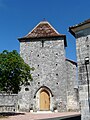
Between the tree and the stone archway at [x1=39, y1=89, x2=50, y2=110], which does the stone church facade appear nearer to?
the stone archway at [x1=39, y1=89, x2=50, y2=110]

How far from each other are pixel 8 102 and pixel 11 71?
8974mm

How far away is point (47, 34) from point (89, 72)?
62.1 ft

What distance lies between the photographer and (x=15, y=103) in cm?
2711

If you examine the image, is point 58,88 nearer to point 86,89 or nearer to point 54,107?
point 54,107

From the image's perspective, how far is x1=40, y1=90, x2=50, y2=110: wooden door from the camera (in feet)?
87.9

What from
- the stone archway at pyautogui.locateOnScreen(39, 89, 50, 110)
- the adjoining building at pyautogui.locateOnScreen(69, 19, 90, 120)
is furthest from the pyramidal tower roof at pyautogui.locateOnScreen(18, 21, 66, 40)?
the adjoining building at pyautogui.locateOnScreen(69, 19, 90, 120)

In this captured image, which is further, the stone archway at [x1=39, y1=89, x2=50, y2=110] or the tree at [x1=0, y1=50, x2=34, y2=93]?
the stone archway at [x1=39, y1=89, x2=50, y2=110]

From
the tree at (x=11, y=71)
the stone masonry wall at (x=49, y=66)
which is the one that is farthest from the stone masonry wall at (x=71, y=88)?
the tree at (x=11, y=71)

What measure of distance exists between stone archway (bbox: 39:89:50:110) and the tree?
7.03m

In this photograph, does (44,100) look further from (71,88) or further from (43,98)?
(71,88)

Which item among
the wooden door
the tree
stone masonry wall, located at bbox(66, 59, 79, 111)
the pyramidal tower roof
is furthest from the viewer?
the pyramidal tower roof

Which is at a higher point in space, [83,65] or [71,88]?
[83,65]

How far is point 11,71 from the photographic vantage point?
19938 millimetres

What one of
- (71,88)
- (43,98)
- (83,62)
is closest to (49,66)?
(71,88)
